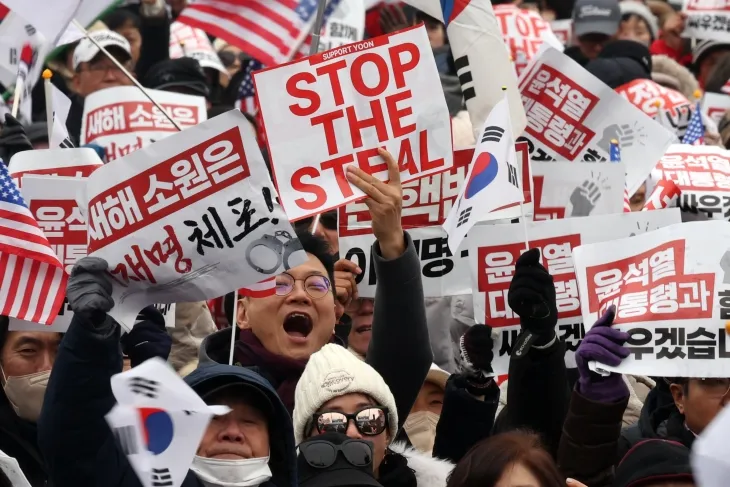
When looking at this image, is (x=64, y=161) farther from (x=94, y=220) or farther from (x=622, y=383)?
(x=622, y=383)

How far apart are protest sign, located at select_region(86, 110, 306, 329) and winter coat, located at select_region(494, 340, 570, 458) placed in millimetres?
919

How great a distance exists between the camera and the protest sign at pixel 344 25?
34.2 ft

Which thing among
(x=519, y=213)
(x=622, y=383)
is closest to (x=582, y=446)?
(x=622, y=383)

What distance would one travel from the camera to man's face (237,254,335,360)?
6.70 m

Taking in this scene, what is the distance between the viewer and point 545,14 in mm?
13562

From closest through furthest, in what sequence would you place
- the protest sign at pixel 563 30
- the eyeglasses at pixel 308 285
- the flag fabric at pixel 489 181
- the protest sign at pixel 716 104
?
the eyeglasses at pixel 308 285 < the flag fabric at pixel 489 181 < the protest sign at pixel 716 104 < the protest sign at pixel 563 30

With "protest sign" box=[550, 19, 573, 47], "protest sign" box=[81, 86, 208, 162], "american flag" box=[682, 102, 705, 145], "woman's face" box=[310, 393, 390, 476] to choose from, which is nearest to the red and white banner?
"woman's face" box=[310, 393, 390, 476]

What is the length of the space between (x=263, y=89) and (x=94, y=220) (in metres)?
0.92

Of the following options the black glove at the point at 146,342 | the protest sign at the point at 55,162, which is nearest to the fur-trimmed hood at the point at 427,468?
the black glove at the point at 146,342

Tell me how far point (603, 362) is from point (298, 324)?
1311mm

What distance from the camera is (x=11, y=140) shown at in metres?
7.88

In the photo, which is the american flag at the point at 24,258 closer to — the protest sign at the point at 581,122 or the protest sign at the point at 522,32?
the protest sign at the point at 581,122

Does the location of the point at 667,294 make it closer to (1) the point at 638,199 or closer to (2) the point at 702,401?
(2) the point at 702,401

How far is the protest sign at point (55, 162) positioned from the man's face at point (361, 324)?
1242 millimetres
